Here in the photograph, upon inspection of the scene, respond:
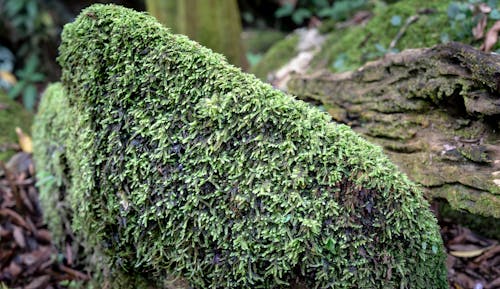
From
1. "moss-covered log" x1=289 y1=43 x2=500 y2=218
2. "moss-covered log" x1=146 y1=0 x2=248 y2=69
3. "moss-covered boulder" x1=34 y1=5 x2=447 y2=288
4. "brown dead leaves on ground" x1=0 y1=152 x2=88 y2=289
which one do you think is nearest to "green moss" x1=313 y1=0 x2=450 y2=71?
"moss-covered log" x1=289 y1=43 x2=500 y2=218

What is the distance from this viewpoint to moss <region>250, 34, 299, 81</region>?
477 centimetres

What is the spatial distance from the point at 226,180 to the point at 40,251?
1.93 m

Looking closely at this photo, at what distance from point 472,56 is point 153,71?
1.75m

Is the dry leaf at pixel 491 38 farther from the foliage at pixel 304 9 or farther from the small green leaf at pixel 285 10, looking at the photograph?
the small green leaf at pixel 285 10

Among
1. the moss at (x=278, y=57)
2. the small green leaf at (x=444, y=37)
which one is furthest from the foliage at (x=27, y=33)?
the small green leaf at (x=444, y=37)

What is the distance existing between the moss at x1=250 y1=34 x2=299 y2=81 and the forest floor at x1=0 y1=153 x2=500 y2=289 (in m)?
2.51

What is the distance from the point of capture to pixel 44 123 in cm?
330

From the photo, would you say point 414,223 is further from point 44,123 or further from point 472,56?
point 44,123

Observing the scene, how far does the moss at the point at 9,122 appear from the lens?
12.7 feet

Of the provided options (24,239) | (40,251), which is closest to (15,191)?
(24,239)

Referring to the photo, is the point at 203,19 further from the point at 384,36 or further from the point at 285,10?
the point at 285,10

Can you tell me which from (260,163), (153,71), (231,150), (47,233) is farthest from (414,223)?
(47,233)

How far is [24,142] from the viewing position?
3.89 meters

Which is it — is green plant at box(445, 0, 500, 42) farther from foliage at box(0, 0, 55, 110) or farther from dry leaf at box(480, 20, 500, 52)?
foliage at box(0, 0, 55, 110)
